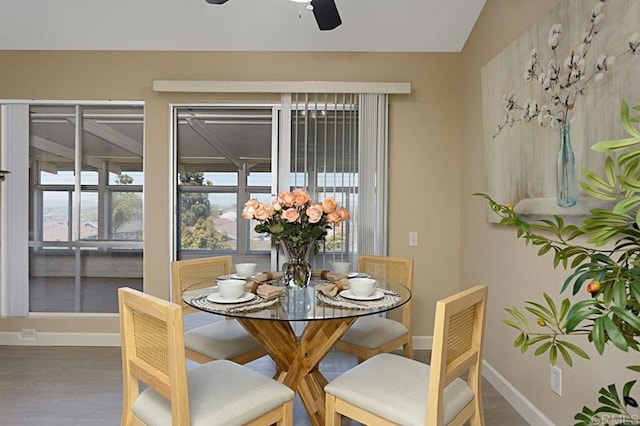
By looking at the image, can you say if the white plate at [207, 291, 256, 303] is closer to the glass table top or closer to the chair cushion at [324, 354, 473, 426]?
the glass table top

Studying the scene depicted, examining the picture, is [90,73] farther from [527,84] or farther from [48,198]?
[527,84]

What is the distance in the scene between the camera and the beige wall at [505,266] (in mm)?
1791

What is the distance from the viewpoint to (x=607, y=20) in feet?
4.98

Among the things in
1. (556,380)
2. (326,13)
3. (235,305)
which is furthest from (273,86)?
(556,380)

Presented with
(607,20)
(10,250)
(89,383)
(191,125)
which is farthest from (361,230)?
(10,250)

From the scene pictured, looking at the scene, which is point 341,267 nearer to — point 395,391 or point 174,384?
point 395,391

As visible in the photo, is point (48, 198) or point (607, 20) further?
point (48, 198)

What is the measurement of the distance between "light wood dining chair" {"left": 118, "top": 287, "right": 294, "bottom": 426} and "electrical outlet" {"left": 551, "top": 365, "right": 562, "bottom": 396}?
4.51ft

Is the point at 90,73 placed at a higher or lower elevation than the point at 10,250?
higher

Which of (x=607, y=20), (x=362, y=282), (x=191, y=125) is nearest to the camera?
(x=607, y=20)

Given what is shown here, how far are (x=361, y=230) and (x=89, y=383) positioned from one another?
2.23 m

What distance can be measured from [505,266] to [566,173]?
0.84 m

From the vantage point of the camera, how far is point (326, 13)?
201 cm

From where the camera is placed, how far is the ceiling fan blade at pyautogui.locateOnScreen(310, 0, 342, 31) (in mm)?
1930
